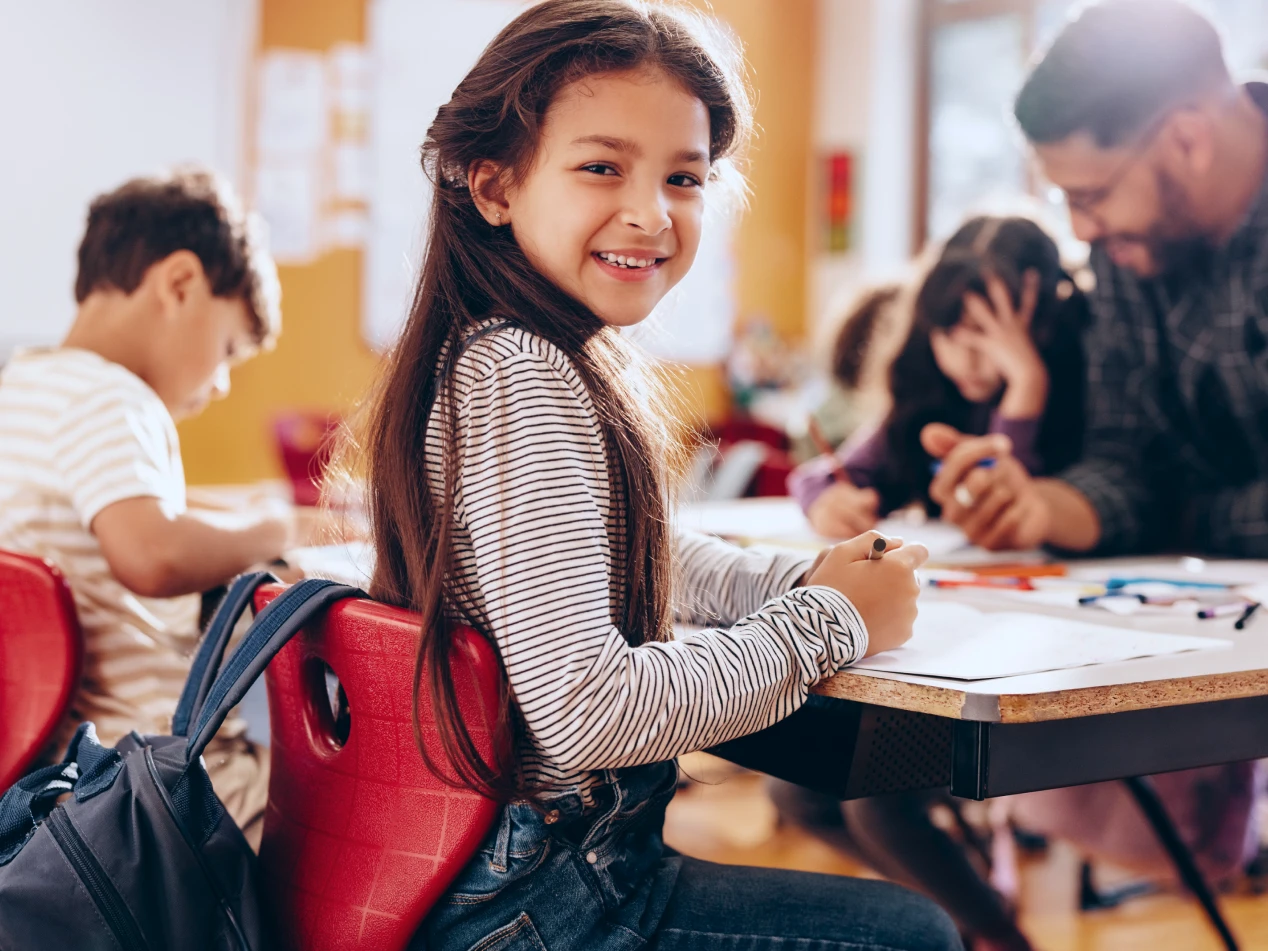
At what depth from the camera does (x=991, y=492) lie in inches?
63.1

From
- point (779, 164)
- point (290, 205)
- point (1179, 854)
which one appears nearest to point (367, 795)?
point (1179, 854)

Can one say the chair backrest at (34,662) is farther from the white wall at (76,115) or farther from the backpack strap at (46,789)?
the white wall at (76,115)

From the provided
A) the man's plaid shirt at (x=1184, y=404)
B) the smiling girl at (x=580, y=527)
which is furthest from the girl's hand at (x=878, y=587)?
the man's plaid shirt at (x=1184, y=404)

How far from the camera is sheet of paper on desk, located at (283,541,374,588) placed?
1118 mm

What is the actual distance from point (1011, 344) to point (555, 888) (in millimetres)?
1230

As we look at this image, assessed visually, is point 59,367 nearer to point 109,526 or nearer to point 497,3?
point 109,526

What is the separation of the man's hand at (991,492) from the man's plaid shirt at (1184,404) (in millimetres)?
132

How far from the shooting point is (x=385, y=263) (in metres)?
5.14

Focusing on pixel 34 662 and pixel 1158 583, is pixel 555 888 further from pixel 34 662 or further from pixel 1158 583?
pixel 1158 583

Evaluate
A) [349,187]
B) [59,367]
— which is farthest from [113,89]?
[59,367]

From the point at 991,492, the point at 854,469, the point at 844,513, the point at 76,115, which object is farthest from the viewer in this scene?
the point at 76,115

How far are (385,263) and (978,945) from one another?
13.9 feet

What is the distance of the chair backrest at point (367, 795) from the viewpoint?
87cm

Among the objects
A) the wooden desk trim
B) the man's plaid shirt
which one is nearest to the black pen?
the wooden desk trim
